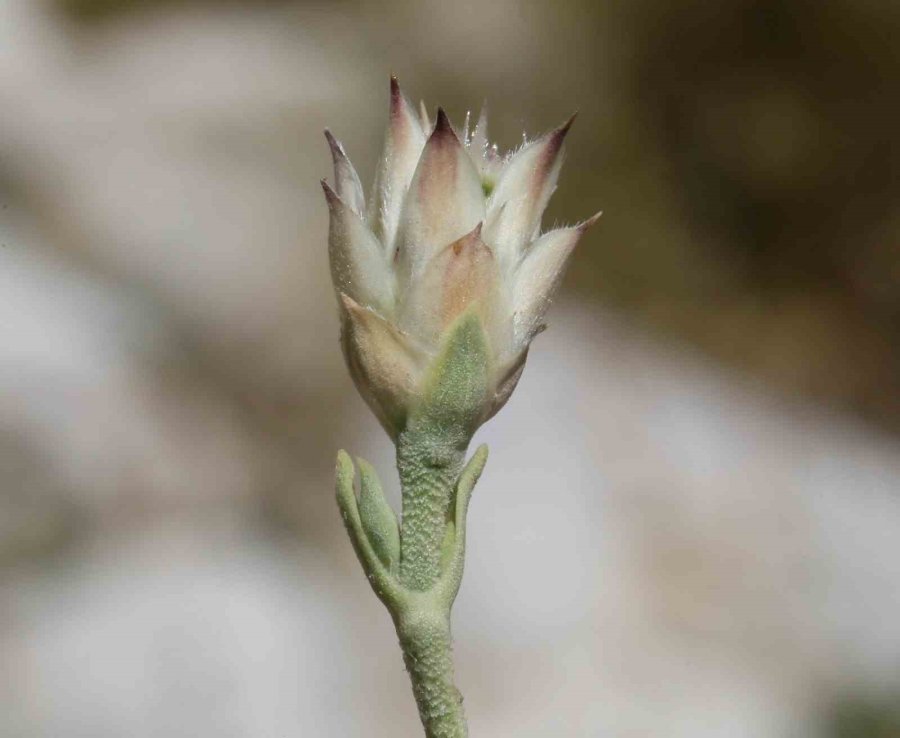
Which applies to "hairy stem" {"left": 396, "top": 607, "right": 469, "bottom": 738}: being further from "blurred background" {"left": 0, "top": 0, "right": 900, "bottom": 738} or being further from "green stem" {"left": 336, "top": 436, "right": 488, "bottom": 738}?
"blurred background" {"left": 0, "top": 0, "right": 900, "bottom": 738}

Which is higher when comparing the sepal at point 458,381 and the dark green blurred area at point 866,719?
the dark green blurred area at point 866,719

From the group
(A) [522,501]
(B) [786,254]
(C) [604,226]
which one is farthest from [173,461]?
(B) [786,254]

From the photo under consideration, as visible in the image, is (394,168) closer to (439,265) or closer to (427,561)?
(439,265)

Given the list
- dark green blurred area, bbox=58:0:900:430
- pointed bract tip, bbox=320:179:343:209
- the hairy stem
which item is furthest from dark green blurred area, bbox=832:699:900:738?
pointed bract tip, bbox=320:179:343:209

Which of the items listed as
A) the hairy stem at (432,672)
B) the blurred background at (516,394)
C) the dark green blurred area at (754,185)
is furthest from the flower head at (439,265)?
the dark green blurred area at (754,185)

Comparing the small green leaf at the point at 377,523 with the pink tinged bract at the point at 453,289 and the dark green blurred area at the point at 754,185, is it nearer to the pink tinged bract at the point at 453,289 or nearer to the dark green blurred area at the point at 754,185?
the pink tinged bract at the point at 453,289
